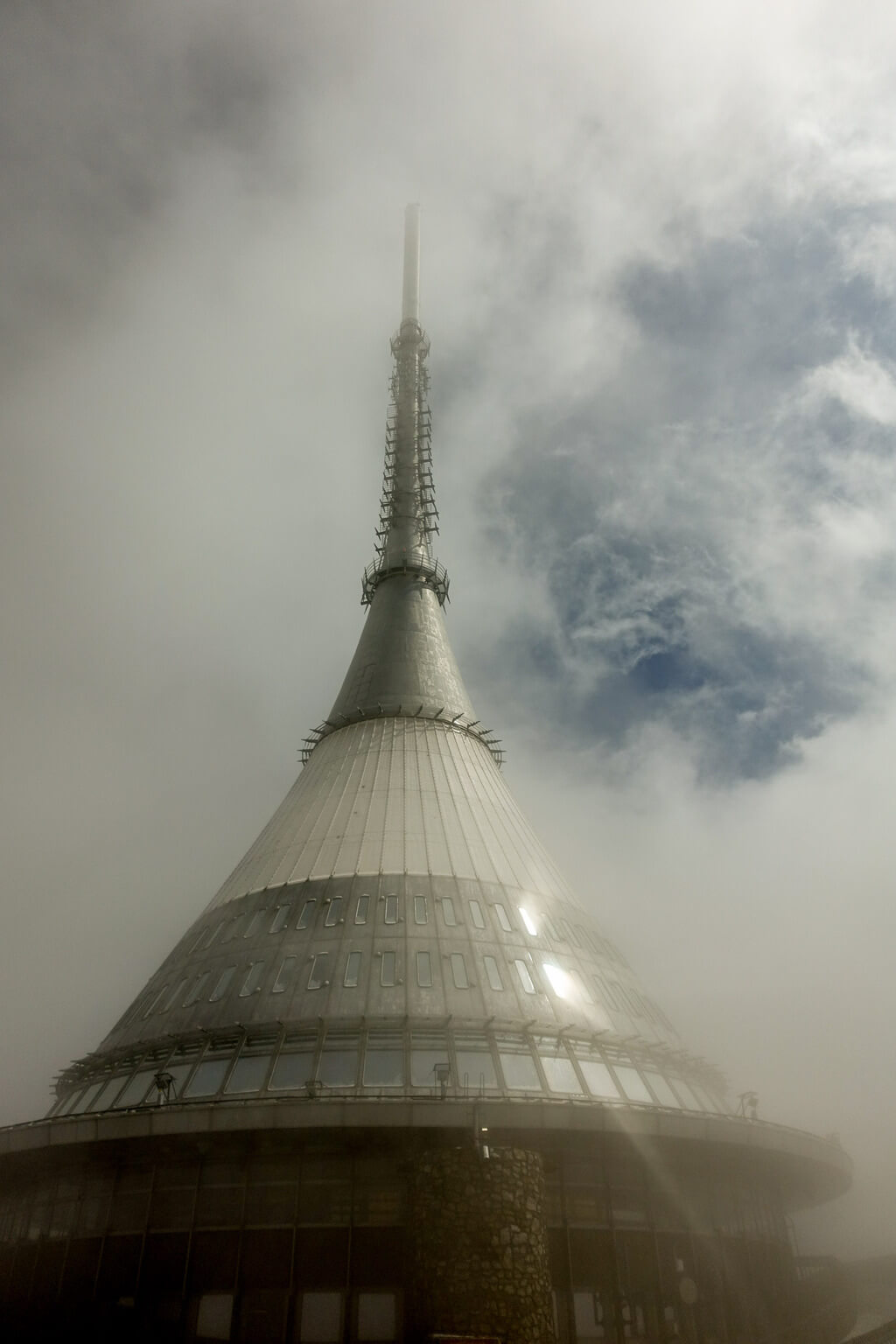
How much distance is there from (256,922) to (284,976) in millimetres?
3782

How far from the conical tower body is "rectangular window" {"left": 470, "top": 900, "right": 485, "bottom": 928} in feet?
0.41

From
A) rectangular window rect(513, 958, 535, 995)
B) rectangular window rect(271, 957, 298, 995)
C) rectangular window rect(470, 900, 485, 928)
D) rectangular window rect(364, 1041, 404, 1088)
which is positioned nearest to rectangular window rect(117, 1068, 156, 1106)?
rectangular window rect(271, 957, 298, 995)

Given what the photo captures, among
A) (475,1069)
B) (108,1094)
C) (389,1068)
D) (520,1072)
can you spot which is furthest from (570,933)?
(108,1094)

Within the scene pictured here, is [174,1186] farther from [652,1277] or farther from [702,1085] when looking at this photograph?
[702,1085]

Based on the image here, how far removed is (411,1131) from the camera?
70.2 ft

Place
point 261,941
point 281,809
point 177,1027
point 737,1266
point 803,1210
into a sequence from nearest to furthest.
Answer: point 737,1266
point 177,1027
point 261,941
point 803,1210
point 281,809

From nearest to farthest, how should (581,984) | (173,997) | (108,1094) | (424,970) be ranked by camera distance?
1. (108,1094)
2. (424,970)
3. (173,997)
4. (581,984)

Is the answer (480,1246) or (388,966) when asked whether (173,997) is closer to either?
(388,966)

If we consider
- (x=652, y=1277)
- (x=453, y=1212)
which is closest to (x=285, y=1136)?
(x=453, y=1212)

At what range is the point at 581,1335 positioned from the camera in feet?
66.7

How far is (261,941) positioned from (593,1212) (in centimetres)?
1284

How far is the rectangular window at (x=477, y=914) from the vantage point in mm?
29555

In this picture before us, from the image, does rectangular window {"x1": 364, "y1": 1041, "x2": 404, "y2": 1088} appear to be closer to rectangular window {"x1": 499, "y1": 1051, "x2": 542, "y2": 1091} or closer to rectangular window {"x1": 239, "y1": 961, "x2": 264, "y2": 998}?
rectangular window {"x1": 499, "y1": 1051, "x2": 542, "y2": 1091}

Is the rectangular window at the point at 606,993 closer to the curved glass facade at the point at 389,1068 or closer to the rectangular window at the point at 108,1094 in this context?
the curved glass facade at the point at 389,1068
